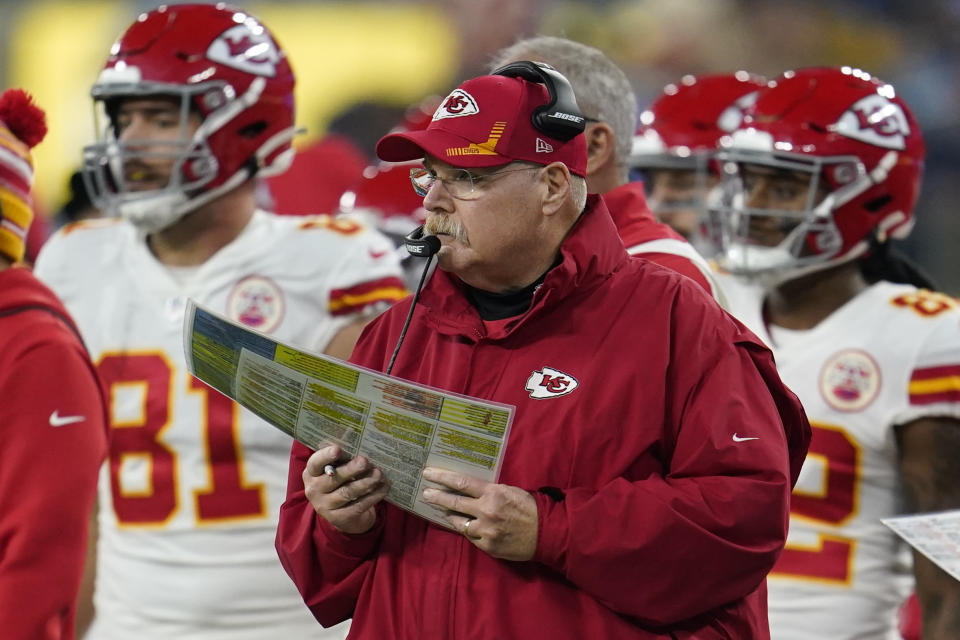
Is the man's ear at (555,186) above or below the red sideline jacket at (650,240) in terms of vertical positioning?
above

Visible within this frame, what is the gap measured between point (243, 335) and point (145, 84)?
61.9 inches

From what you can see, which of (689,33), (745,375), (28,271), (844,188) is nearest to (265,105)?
(28,271)

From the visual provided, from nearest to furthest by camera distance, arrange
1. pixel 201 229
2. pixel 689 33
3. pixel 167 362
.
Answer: pixel 167 362, pixel 201 229, pixel 689 33

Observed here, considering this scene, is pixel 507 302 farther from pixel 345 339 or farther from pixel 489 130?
pixel 345 339

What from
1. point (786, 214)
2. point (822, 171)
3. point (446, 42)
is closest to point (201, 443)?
point (786, 214)

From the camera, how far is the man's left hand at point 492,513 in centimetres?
177

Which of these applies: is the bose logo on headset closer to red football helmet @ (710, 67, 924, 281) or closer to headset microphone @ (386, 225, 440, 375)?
headset microphone @ (386, 225, 440, 375)

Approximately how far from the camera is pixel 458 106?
6.30 ft

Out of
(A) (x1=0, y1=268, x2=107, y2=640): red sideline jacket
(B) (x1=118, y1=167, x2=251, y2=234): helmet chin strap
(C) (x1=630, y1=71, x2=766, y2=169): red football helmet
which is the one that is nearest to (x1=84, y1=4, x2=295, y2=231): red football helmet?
(B) (x1=118, y1=167, x2=251, y2=234): helmet chin strap

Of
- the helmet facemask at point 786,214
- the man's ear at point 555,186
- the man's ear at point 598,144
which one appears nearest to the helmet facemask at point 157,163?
the man's ear at point 598,144

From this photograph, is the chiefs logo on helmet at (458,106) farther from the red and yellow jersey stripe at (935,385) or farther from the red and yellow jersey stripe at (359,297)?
the red and yellow jersey stripe at (935,385)

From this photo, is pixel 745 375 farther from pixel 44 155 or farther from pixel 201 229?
pixel 44 155

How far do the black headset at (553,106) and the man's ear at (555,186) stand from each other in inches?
1.7

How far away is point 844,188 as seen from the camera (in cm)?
326
